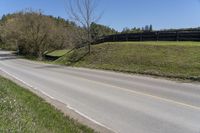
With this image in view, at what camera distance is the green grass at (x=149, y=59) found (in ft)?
80.0

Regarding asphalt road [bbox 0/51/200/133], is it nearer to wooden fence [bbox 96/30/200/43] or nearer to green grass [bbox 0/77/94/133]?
green grass [bbox 0/77/94/133]

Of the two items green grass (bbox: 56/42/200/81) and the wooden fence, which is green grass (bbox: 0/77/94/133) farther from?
the wooden fence

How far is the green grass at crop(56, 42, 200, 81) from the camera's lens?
80.0 ft

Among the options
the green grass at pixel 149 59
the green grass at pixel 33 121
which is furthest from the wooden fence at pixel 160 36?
the green grass at pixel 33 121

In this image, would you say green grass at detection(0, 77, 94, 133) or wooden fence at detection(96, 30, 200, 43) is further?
wooden fence at detection(96, 30, 200, 43)

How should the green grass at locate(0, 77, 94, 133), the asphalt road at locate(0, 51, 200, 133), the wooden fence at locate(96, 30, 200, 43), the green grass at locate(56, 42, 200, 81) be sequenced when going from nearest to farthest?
the green grass at locate(0, 77, 94, 133) < the asphalt road at locate(0, 51, 200, 133) < the green grass at locate(56, 42, 200, 81) < the wooden fence at locate(96, 30, 200, 43)

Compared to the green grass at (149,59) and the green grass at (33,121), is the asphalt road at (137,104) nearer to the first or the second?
the green grass at (33,121)

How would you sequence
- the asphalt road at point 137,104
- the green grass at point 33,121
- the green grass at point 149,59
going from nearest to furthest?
1. the green grass at point 33,121
2. the asphalt road at point 137,104
3. the green grass at point 149,59

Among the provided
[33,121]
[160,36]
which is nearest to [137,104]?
[33,121]

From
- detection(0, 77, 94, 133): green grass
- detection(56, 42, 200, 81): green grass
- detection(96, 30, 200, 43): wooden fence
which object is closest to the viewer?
detection(0, 77, 94, 133): green grass

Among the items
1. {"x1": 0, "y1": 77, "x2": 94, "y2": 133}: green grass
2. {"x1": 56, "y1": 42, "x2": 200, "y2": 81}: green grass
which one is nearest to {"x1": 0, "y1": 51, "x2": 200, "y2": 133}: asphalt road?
{"x1": 0, "y1": 77, "x2": 94, "y2": 133}: green grass

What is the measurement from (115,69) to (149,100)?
1618 centimetres

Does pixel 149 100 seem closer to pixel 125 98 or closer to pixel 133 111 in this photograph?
pixel 125 98

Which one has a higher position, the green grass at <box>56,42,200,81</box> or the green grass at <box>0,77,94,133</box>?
the green grass at <box>0,77,94,133</box>
